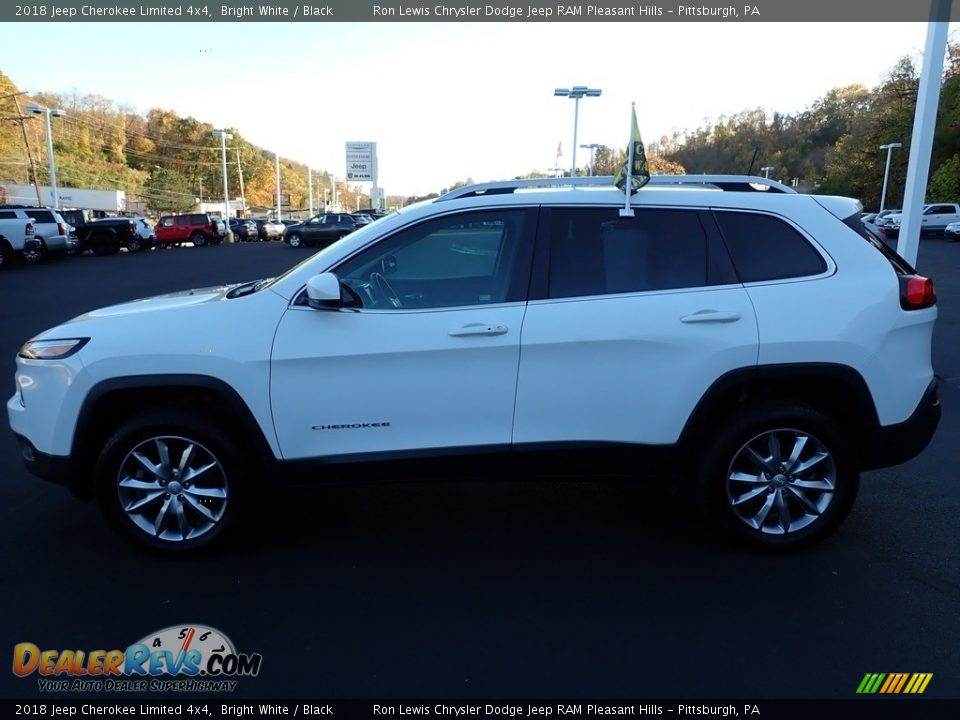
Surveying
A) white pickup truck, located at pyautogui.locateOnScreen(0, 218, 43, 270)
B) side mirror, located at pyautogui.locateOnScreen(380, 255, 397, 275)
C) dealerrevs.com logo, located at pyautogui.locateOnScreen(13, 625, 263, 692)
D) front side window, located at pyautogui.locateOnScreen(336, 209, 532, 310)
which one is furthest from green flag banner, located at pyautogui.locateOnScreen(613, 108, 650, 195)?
white pickup truck, located at pyautogui.locateOnScreen(0, 218, 43, 270)

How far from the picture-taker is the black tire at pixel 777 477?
372 cm

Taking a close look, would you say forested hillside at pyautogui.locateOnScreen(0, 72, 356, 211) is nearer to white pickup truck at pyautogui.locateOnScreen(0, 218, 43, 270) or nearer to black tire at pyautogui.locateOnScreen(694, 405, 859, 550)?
white pickup truck at pyautogui.locateOnScreen(0, 218, 43, 270)

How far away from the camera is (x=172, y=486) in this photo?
3760mm

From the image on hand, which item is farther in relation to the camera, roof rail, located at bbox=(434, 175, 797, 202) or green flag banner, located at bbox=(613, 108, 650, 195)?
roof rail, located at bbox=(434, 175, 797, 202)

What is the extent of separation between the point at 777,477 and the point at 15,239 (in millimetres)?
24259

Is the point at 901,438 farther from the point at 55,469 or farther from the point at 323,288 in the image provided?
the point at 55,469

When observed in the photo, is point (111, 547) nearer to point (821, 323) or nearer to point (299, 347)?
point (299, 347)

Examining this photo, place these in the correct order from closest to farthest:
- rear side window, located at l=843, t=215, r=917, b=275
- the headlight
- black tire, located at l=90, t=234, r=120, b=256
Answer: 1. the headlight
2. rear side window, located at l=843, t=215, r=917, b=275
3. black tire, located at l=90, t=234, r=120, b=256

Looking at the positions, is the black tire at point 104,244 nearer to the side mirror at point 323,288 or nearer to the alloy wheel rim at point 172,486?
the alloy wheel rim at point 172,486

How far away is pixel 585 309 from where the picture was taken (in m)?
3.64

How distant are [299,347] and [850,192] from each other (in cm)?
6793

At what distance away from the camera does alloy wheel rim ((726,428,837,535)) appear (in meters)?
3.76

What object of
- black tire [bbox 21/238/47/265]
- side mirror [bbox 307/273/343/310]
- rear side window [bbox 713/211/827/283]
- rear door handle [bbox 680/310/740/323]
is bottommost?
black tire [bbox 21/238/47/265]

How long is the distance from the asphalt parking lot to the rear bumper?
0.51 meters
